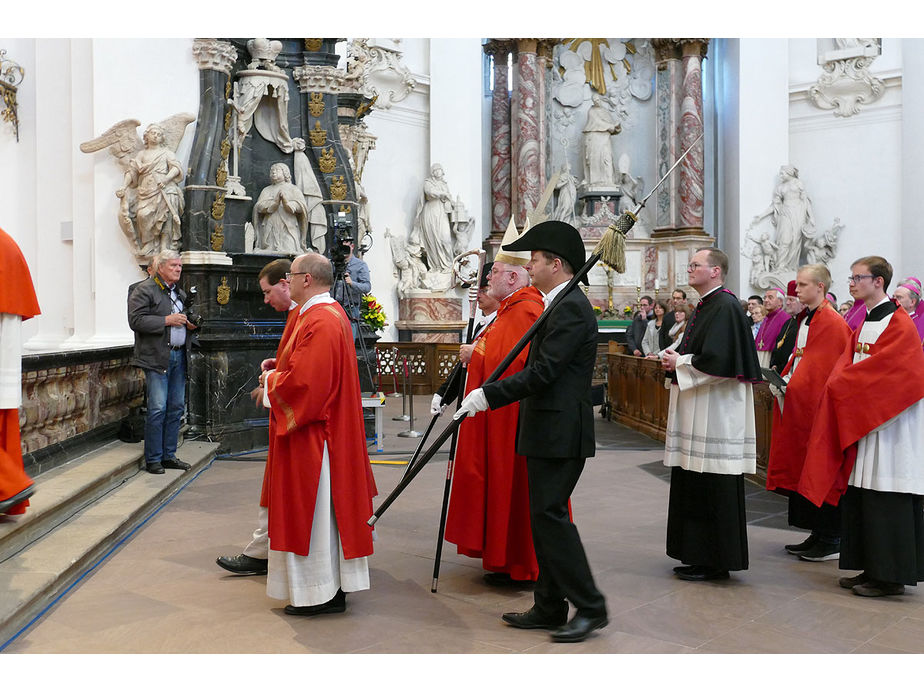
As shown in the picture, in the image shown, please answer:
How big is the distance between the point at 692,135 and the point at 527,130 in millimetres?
3622

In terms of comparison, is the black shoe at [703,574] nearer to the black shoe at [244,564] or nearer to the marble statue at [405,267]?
the black shoe at [244,564]

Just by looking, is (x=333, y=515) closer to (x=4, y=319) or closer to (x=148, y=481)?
(x=4, y=319)

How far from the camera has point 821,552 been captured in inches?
224

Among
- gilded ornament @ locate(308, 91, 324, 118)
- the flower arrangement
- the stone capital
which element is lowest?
the flower arrangement

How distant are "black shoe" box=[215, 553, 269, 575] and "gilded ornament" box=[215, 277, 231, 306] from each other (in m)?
4.93

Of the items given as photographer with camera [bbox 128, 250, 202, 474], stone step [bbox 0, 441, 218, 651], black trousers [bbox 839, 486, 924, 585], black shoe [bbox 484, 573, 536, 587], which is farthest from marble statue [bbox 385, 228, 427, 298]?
black trousers [bbox 839, 486, 924, 585]

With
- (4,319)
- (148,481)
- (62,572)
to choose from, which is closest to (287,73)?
(148,481)

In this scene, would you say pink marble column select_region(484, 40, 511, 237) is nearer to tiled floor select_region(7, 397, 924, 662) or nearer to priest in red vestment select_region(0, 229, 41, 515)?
tiled floor select_region(7, 397, 924, 662)

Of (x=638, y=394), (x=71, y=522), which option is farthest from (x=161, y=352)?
(x=638, y=394)

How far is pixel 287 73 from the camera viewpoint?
10.6m

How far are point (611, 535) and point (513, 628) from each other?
2.15 meters

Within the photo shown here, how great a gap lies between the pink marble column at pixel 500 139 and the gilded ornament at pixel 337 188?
8.92 m

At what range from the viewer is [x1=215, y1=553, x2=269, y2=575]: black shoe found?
513 cm

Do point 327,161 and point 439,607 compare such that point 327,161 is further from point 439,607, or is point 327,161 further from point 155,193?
point 439,607
